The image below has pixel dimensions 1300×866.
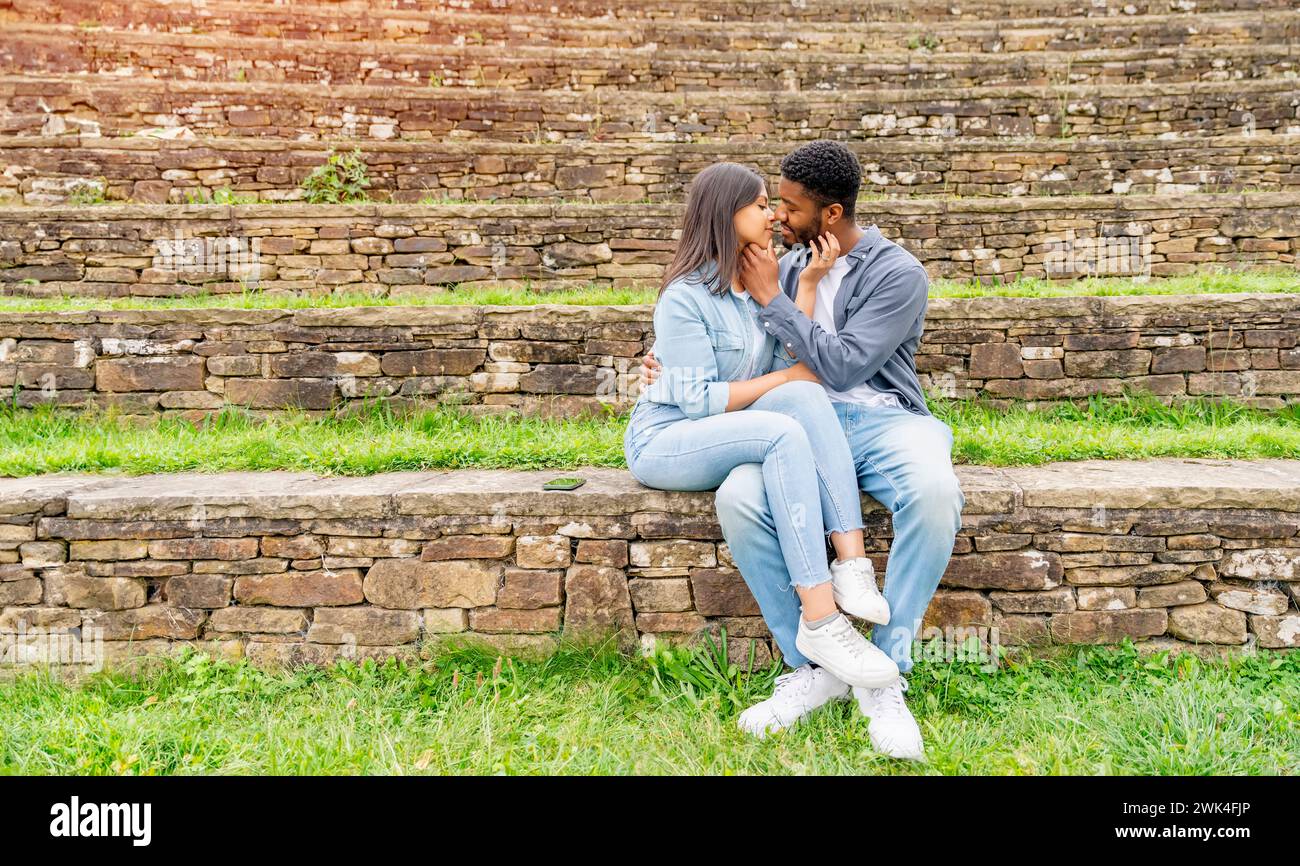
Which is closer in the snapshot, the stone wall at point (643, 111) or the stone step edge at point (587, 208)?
the stone step edge at point (587, 208)

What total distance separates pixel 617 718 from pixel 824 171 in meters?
1.88

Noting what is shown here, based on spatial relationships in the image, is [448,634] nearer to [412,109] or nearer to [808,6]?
[412,109]

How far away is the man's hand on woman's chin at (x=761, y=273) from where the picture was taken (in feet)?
7.90

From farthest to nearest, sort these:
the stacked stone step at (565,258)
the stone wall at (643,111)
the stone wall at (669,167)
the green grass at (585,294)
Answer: the stone wall at (643,111) < the stone wall at (669,167) < the green grass at (585,294) < the stacked stone step at (565,258)

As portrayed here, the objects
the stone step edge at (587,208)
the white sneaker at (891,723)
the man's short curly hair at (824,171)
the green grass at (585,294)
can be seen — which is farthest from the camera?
the stone step edge at (587,208)

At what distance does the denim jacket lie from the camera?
2.32 metres

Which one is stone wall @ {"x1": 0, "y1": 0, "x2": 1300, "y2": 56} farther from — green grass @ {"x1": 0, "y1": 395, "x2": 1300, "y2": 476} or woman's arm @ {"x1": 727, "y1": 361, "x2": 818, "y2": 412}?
woman's arm @ {"x1": 727, "y1": 361, "x2": 818, "y2": 412}

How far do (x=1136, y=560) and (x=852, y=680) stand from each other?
1.21m

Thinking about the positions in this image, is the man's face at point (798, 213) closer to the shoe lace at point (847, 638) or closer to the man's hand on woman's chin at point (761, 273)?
the man's hand on woman's chin at point (761, 273)

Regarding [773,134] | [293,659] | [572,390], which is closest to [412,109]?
[773,134]

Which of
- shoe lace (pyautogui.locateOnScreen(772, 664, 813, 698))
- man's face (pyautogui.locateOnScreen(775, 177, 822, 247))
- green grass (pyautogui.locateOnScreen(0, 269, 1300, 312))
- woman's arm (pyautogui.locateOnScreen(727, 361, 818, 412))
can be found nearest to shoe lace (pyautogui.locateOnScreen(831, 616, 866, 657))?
shoe lace (pyautogui.locateOnScreen(772, 664, 813, 698))

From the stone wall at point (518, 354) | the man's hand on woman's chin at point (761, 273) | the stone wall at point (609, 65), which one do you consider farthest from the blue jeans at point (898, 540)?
the stone wall at point (609, 65)

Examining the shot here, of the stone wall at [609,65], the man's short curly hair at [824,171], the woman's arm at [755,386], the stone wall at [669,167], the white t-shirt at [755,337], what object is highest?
the stone wall at [609,65]

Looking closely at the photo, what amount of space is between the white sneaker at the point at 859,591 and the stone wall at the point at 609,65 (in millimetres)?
6030
